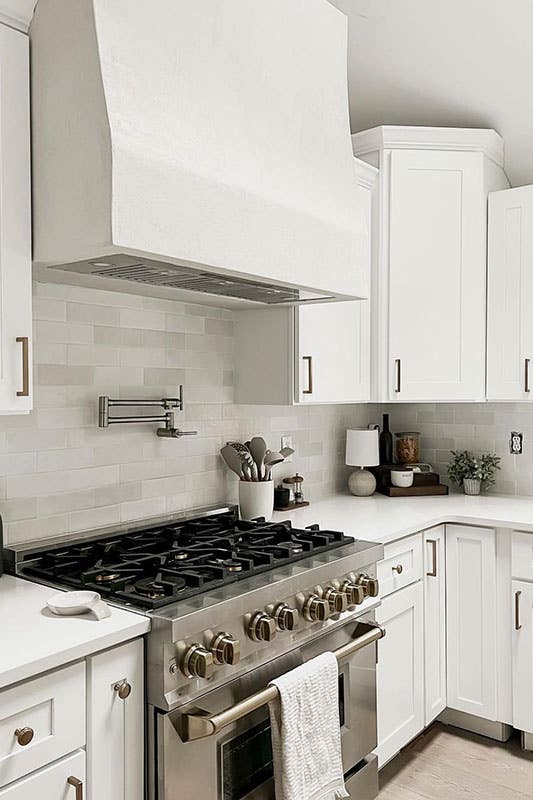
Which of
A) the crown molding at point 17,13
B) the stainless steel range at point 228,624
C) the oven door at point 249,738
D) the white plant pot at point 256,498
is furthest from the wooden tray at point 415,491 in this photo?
the crown molding at point 17,13

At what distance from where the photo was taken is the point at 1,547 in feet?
6.40

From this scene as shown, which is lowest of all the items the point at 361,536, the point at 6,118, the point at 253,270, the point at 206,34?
the point at 361,536

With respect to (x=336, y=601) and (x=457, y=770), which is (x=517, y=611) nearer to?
(x=457, y=770)

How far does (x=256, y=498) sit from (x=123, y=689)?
1.12 metres

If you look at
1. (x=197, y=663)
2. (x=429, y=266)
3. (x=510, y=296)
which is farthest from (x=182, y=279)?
(x=510, y=296)

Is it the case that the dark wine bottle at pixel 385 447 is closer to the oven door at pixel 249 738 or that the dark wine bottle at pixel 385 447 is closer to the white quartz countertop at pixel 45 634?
the oven door at pixel 249 738

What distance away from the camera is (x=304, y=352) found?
2652 mm

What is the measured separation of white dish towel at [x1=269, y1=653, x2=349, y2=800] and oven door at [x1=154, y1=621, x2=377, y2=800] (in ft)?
0.21

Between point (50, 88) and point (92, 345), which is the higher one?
point (50, 88)

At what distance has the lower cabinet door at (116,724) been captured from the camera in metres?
1.52

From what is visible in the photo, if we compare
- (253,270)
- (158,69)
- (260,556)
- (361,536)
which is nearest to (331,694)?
(260,556)

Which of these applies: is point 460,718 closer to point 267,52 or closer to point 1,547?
point 1,547

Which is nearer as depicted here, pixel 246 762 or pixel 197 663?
pixel 197 663

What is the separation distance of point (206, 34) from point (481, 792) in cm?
264
